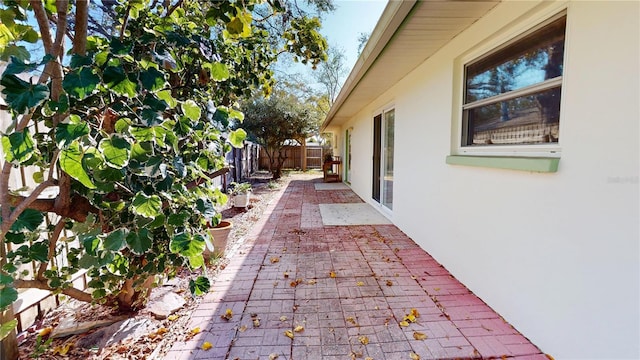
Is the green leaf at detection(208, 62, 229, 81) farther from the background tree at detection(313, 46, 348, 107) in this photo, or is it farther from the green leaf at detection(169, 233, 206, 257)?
the background tree at detection(313, 46, 348, 107)

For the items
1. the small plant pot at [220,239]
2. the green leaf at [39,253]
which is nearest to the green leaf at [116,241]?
the green leaf at [39,253]

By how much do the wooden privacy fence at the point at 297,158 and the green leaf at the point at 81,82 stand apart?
1589cm

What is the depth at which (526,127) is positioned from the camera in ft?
6.81

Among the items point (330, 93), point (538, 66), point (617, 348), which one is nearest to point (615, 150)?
point (538, 66)

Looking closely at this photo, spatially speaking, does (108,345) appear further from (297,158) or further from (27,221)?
(297,158)

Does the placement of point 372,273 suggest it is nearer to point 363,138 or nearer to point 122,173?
point 122,173

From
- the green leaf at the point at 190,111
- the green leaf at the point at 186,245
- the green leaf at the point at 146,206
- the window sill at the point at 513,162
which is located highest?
the green leaf at the point at 190,111

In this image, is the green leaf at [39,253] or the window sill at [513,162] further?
the window sill at [513,162]

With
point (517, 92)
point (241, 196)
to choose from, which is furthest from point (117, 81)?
point (241, 196)

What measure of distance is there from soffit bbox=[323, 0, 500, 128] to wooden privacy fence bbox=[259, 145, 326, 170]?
44.2 feet

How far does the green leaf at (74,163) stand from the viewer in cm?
101

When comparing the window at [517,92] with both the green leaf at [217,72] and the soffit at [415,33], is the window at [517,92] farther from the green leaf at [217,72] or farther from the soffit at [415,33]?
the green leaf at [217,72]

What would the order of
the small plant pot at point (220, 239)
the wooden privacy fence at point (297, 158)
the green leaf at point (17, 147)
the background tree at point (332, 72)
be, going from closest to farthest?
the green leaf at point (17, 147) → the small plant pot at point (220, 239) → the wooden privacy fence at point (297, 158) → the background tree at point (332, 72)

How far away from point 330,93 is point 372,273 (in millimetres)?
20953
